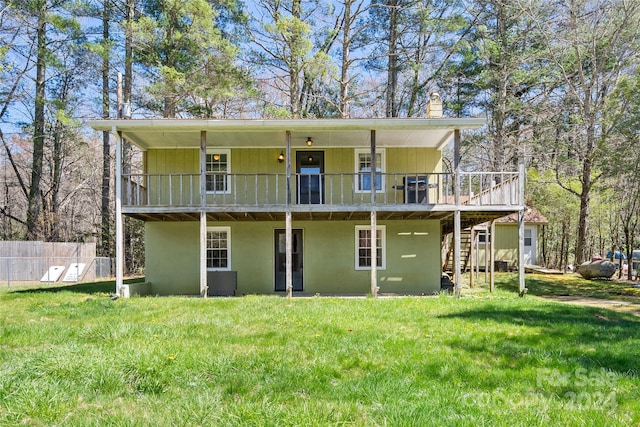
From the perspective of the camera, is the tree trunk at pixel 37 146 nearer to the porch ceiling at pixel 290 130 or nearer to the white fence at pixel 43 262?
the white fence at pixel 43 262

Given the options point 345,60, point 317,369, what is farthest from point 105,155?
point 317,369

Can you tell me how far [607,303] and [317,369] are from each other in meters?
10.1

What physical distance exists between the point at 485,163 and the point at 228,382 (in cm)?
2614

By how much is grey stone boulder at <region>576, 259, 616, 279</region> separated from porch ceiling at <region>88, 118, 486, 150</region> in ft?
32.6

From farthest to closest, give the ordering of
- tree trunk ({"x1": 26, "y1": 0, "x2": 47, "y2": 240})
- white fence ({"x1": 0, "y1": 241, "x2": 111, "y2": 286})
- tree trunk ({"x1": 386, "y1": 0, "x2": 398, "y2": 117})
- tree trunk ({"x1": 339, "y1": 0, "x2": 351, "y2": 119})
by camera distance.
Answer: tree trunk ({"x1": 386, "y1": 0, "x2": 398, "y2": 117}) < tree trunk ({"x1": 339, "y1": 0, "x2": 351, "y2": 119}) < tree trunk ({"x1": 26, "y1": 0, "x2": 47, "y2": 240}) < white fence ({"x1": 0, "y1": 241, "x2": 111, "y2": 286})

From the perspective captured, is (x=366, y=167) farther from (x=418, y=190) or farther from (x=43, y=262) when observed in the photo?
(x=43, y=262)

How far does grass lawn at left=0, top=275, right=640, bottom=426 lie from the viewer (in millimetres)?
3432

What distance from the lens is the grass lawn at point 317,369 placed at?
11.3ft

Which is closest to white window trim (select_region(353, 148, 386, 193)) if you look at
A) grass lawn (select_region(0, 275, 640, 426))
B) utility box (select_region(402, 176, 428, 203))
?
utility box (select_region(402, 176, 428, 203))

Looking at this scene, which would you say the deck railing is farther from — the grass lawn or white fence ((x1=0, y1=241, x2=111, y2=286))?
white fence ((x1=0, y1=241, x2=111, y2=286))

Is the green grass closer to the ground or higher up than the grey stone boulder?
closer to the ground

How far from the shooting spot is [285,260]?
14.0 metres

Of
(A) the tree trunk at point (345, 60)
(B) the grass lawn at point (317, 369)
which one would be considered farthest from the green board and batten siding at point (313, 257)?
(A) the tree trunk at point (345, 60)

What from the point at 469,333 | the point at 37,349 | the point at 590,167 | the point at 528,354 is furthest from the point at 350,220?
the point at 590,167
